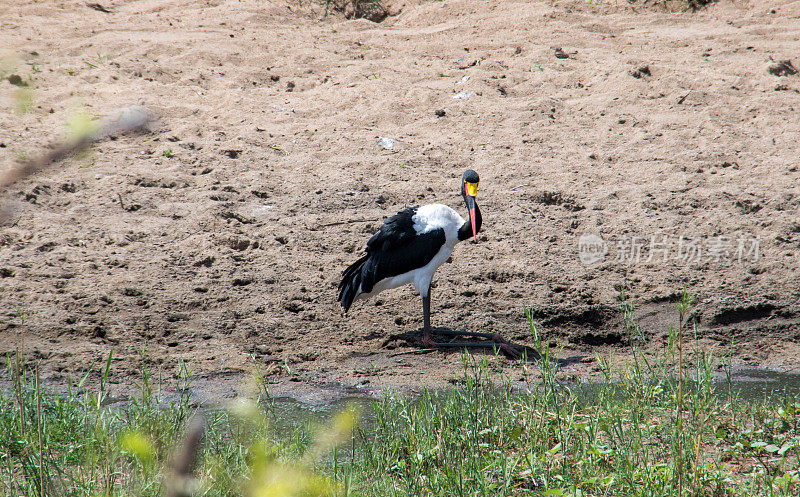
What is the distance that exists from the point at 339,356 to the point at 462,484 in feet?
5.87

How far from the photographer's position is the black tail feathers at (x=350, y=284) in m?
4.71

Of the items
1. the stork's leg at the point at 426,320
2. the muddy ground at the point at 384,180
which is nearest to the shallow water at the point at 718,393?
the muddy ground at the point at 384,180

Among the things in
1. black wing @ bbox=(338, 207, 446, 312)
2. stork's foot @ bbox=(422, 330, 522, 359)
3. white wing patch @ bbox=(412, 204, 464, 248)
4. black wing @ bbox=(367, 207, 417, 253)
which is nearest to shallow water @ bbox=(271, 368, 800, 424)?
stork's foot @ bbox=(422, 330, 522, 359)

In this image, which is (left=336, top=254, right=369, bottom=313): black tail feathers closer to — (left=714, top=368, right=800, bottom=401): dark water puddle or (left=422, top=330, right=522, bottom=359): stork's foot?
(left=422, top=330, right=522, bottom=359): stork's foot

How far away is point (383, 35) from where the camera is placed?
8.30 metres

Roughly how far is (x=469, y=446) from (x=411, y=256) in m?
1.68

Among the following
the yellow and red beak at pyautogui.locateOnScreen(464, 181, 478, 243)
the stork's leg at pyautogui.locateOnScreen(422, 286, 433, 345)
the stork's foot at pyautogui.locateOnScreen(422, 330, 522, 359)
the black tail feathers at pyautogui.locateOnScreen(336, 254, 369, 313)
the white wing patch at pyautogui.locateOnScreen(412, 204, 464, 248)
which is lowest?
the stork's foot at pyautogui.locateOnScreen(422, 330, 522, 359)

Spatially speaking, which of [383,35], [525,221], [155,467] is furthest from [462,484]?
[383,35]

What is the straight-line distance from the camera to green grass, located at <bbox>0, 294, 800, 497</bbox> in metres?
2.88

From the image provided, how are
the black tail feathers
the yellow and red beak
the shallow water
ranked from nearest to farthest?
the shallow water → the black tail feathers → the yellow and red beak

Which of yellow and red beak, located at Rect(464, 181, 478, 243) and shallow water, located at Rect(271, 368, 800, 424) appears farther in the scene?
yellow and red beak, located at Rect(464, 181, 478, 243)

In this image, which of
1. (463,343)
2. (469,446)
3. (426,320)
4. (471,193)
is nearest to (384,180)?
(471,193)

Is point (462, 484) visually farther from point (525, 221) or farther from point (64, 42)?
point (64, 42)

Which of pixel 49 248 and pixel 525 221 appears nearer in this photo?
pixel 49 248
